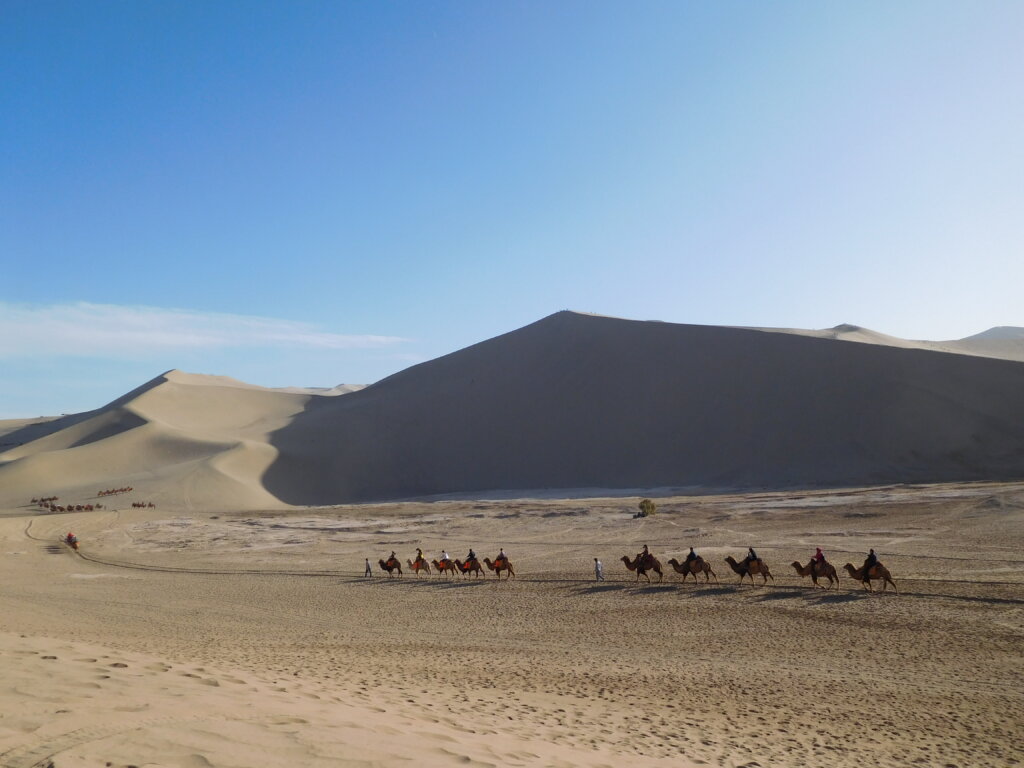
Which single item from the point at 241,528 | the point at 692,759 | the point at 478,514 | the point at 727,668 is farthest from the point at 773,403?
the point at 692,759

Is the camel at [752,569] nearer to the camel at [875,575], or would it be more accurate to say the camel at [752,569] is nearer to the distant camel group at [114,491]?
the camel at [875,575]

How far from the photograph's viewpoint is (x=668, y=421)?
2509 inches

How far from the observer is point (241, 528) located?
39906 millimetres

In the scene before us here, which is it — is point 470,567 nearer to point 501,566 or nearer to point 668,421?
point 501,566

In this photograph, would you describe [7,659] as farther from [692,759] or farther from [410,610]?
[410,610]

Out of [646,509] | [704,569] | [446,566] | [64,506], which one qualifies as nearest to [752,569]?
[704,569]

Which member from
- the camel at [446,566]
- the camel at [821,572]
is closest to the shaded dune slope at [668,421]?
the camel at [446,566]

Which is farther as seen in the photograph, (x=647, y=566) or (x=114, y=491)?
(x=114, y=491)

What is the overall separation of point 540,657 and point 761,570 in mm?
7916

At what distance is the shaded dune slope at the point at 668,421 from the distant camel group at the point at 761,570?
32.2 m

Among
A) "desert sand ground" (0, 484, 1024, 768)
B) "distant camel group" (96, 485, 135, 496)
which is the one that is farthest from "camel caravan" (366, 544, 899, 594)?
"distant camel group" (96, 485, 135, 496)

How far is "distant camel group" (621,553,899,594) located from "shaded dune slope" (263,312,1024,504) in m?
32.2

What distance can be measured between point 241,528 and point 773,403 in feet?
133

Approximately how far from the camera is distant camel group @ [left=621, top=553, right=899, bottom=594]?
1712 centimetres
